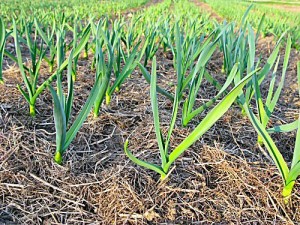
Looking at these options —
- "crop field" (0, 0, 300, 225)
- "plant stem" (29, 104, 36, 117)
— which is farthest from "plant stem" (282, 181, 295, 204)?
"plant stem" (29, 104, 36, 117)

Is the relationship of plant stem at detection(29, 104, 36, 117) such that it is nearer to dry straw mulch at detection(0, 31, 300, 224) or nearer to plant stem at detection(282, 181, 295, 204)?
dry straw mulch at detection(0, 31, 300, 224)

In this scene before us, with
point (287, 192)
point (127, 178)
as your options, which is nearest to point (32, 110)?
point (127, 178)

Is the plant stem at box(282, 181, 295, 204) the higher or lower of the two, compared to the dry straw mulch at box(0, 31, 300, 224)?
higher

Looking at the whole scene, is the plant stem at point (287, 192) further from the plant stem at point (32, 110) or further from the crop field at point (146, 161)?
the plant stem at point (32, 110)

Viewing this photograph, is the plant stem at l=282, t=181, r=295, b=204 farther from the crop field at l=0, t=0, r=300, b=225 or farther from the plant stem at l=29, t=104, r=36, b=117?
the plant stem at l=29, t=104, r=36, b=117

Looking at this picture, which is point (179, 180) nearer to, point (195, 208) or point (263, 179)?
point (195, 208)

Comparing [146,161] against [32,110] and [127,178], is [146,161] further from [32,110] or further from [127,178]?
[32,110]

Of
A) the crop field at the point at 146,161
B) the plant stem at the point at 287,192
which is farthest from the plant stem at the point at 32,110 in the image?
the plant stem at the point at 287,192

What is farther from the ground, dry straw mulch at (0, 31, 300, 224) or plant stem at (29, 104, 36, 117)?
plant stem at (29, 104, 36, 117)

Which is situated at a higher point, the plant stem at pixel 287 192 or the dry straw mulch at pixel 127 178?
the plant stem at pixel 287 192

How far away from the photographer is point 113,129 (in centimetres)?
146

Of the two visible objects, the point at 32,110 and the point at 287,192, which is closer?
the point at 287,192

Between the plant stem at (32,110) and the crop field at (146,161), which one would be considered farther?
the plant stem at (32,110)

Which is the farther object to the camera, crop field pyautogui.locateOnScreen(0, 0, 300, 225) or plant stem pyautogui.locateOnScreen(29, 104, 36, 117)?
plant stem pyautogui.locateOnScreen(29, 104, 36, 117)
